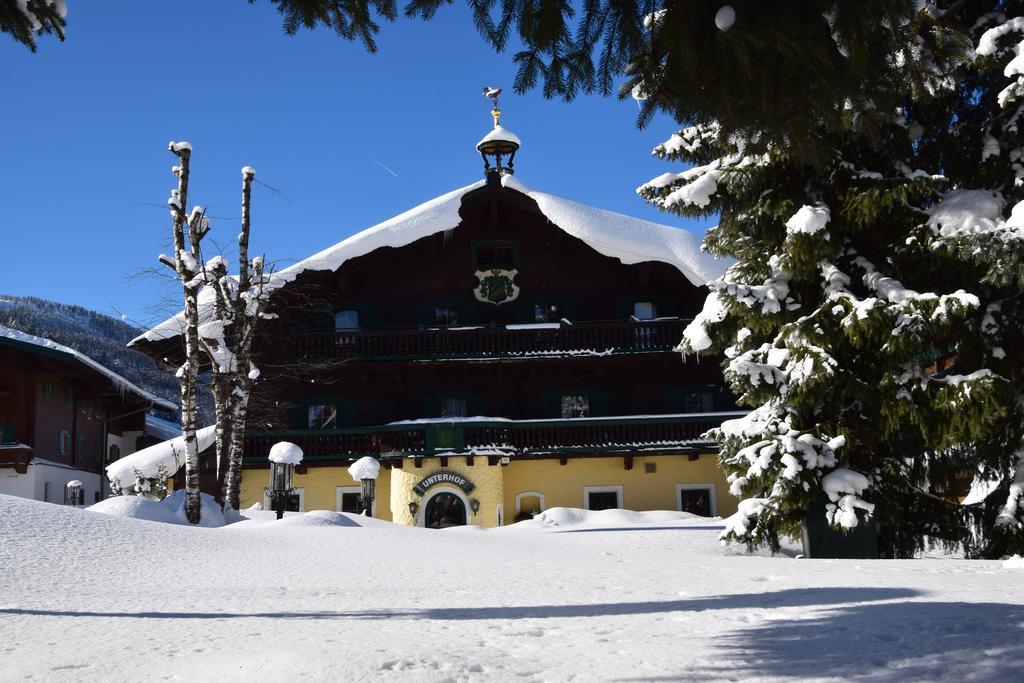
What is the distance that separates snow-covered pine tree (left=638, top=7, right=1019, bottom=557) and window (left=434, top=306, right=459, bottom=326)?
46.7ft

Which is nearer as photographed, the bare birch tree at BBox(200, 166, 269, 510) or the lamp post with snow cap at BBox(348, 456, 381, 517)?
the bare birch tree at BBox(200, 166, 269, 510)

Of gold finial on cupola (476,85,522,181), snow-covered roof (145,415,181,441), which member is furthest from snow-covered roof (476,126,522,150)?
snow-covered roof (145,415,181,441)

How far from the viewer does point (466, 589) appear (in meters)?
8.15

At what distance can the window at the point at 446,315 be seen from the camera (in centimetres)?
2644

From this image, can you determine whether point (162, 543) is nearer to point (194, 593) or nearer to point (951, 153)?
point (194, 593)

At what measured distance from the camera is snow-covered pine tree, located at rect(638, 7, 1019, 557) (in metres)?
10.9

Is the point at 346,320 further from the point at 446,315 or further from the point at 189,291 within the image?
the point at 189,291

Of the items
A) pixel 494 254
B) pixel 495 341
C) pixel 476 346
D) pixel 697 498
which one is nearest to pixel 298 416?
pixel 476 346

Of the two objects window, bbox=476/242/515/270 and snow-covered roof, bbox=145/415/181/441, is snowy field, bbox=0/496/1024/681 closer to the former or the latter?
window, bbox=476/242/515/270

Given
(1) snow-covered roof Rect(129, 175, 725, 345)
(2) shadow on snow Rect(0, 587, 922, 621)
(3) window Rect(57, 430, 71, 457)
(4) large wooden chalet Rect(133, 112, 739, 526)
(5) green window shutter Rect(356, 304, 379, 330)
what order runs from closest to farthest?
(2) shadow on snow Rect(0, 587, 922, 621) → (4) large wooden chalet Rect(133, 112, 739, 526) → (1) snow-covered roof Rect(129, 175, 725, 345) → (5) green window shutter Rect(356, 304, 379, 330) → (3) window Rect(57, 430, 71, 457)

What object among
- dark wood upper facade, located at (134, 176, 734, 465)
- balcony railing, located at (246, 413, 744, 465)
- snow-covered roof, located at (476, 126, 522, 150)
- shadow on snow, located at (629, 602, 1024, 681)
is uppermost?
snow-covered roof, located at (476, 126, 522, 150)

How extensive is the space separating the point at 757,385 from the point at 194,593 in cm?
698

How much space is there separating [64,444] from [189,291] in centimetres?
1996

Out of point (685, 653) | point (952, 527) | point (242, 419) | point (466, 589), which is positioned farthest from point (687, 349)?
point (242, 419)
